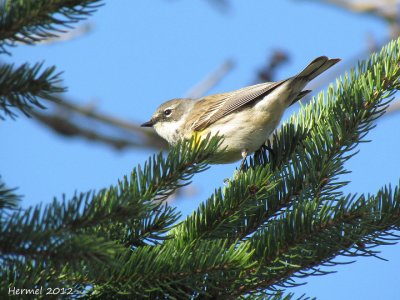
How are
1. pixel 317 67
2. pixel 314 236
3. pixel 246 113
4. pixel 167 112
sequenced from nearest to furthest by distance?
1. pixel 314 236
2. pixel 317 67
3. pixel 246 113
4. pixel 167 112

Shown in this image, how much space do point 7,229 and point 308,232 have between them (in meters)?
1.32

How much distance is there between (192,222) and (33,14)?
1.27m

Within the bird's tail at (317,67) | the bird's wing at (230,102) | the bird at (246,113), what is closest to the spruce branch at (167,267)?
the bird at (246,113)

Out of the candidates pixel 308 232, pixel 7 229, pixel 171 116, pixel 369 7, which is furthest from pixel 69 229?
pixel 369 7

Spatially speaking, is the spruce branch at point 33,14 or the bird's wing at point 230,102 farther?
the bird's wing at point 230,102

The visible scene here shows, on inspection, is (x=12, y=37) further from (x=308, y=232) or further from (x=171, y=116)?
(x=171, y=116)

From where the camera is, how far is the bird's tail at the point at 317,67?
14.1 ft

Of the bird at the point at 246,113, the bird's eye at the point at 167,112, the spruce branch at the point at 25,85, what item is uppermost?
the bird's eye at the point at 167,112

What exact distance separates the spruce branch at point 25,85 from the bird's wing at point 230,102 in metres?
3.21

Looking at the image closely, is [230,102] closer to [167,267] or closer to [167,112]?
[167,112]

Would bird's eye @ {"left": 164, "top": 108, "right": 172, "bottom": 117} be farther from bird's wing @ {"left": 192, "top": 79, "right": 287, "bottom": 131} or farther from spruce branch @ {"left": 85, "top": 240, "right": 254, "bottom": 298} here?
spruce branch @ {"left": 85, "top": 240, "right": 254, "bottom": 298}

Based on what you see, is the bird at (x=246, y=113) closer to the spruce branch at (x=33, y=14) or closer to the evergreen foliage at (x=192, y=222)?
the evergreen foliage at (x=192, y=222)

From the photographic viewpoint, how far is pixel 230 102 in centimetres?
528

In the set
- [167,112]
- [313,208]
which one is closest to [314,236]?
[313,208]
